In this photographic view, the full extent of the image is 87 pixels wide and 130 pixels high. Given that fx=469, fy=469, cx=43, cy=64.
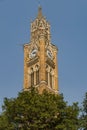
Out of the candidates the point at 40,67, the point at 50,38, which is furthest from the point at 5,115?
the point at 50,38

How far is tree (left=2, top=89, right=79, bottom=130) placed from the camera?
3098 centimetres

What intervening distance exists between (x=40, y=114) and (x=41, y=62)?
132ft

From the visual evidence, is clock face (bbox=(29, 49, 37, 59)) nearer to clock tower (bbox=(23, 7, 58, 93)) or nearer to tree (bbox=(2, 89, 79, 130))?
clock tower (bbox=(23, 7, 58, 93))

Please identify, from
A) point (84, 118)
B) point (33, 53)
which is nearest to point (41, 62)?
point (33, 53)

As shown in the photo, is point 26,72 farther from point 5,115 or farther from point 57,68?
point 5,115

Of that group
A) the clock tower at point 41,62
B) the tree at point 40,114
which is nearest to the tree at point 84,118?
the tree at point 40,114

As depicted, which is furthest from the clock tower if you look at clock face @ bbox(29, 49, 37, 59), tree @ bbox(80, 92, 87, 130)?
tree @ bbox(80, 92, 87, 130)

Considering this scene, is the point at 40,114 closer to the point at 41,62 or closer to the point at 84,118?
the point at 84,118

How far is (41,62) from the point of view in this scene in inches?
2805

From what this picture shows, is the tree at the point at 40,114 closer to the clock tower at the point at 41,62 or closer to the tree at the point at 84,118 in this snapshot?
the tree at the point at 84,118

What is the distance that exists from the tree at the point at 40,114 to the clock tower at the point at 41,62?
3540 centimetres

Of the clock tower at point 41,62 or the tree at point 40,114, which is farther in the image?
the clock tower at point 41,62

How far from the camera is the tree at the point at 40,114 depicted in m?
31.0

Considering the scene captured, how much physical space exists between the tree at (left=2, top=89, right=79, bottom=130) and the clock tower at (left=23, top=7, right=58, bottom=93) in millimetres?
35396
